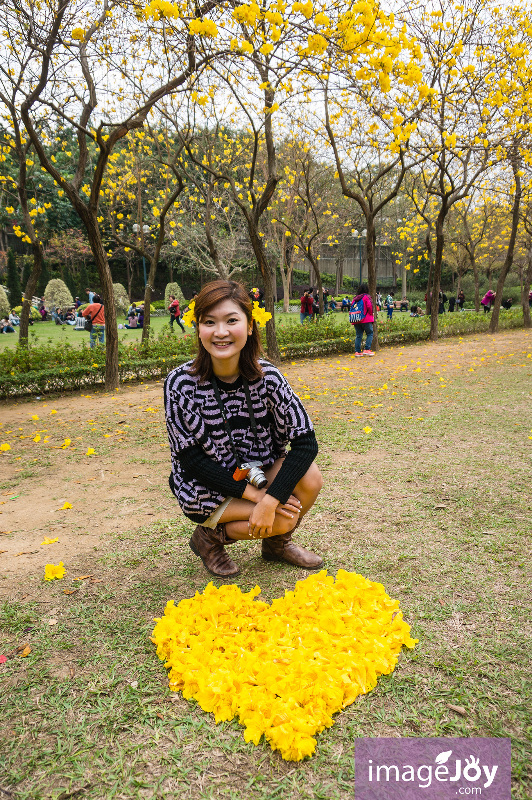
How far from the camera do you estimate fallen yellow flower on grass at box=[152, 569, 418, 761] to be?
1.63m

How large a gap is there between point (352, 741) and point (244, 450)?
1.22m

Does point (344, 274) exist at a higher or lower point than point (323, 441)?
higher

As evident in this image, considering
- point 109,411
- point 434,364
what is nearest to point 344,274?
point 434,364

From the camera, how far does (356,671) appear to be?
5.89 feet

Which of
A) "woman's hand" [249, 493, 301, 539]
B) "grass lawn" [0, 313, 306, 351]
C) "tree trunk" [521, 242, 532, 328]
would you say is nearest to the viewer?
"woman's hand" [249, 493, 301, 539]

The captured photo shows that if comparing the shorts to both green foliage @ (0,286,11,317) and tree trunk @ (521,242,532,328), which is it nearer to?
tree trunk @ (521,242,532,328)

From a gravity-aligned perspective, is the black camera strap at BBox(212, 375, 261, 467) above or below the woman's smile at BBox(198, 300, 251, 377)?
below

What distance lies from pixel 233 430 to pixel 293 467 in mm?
337

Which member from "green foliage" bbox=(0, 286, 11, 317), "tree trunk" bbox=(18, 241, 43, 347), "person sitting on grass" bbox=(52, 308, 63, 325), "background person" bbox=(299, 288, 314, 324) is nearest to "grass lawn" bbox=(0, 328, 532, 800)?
"tree trunk" bbox=(18, 241, 43, 347)

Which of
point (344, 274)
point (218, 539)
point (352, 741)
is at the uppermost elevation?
point (344, 274)

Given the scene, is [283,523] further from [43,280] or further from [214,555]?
[43,280]

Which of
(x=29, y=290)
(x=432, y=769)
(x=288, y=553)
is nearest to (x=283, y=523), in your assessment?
(x=288, y=553)

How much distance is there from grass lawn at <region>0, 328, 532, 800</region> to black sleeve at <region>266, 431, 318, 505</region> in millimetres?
533

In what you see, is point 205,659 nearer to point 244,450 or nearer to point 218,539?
point 218,539
